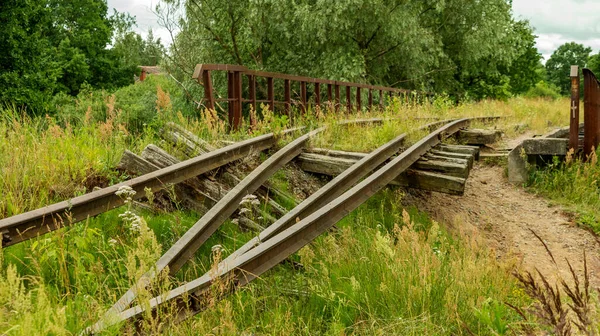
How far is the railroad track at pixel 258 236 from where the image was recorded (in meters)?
2.76

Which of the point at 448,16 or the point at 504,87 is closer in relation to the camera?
the point at 448,16

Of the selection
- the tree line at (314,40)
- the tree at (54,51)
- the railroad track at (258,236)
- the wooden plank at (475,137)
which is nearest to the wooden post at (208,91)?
the railroad track at (258,236)

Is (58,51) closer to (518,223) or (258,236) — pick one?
(518,223)

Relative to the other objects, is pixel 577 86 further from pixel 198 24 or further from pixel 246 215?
pixel 198 24

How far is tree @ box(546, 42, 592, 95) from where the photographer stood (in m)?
97.2

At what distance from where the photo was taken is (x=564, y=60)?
101062mm

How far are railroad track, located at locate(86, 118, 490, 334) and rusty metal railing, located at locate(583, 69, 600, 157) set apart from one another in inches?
124

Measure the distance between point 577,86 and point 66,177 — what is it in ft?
22.0

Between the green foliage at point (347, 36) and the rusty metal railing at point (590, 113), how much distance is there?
11.0 meters

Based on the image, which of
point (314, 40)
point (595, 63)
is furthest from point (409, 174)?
point (595, 63)

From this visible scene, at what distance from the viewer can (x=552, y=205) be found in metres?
6.96

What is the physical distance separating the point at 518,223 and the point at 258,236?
13.3ft

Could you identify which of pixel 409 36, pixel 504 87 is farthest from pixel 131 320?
pixel 504 87

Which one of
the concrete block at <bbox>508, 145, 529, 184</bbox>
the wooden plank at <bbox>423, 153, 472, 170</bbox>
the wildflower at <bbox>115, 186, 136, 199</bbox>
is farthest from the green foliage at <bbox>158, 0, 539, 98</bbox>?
the wildflower at <bbox>115, 186, 136, 199</bbox>
